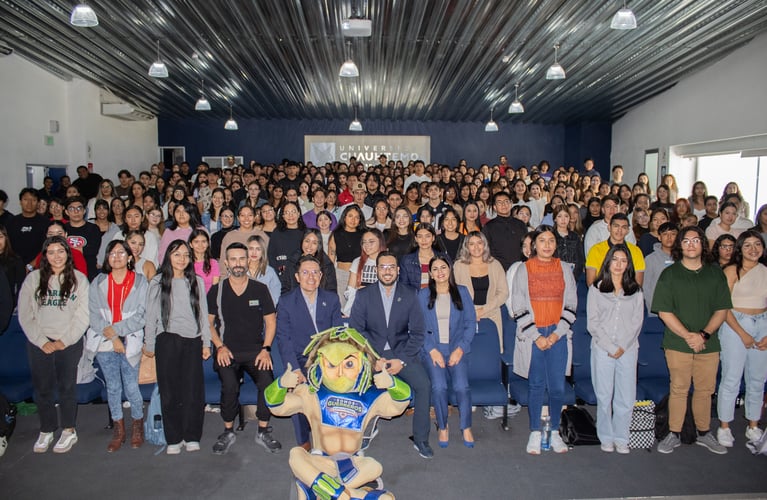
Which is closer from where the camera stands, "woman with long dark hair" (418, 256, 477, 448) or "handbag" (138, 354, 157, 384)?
"woman with long dark hair" (418, 256, 477, 448)

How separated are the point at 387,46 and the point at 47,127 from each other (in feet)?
25.5

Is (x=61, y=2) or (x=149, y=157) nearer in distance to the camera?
(x=61, y=2)

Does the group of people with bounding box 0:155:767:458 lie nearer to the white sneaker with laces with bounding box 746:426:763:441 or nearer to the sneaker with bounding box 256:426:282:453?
the sneaker with bounding box 256:426:282:453

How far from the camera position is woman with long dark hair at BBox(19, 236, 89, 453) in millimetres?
4641

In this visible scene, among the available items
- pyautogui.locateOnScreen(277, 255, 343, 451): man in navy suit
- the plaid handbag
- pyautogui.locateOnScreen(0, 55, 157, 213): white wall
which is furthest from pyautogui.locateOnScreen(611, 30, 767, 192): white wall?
pyautogui.locateOnScreen(0, 55, 157, 213): white wall

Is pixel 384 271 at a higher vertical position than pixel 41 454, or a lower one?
higher

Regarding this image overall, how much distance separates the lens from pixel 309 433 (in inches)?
181

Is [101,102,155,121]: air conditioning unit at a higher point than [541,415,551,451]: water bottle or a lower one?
higher

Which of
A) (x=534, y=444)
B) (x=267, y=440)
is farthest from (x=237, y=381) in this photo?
(x=534, y=444)

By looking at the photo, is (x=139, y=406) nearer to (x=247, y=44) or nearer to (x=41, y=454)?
(x=41, y=454)

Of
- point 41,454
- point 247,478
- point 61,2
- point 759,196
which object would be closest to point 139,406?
point 41,454

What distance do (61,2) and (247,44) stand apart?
2917mm

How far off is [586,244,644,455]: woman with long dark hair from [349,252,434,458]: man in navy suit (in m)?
1.46

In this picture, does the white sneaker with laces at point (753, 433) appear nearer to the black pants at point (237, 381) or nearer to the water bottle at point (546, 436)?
the water bottle at point (546, 436)
